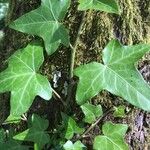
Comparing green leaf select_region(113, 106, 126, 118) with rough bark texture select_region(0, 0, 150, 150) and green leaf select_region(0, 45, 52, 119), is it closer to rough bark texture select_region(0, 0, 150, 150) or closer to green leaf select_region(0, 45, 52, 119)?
rough bark texture select_region(0, 0, 150, 150)

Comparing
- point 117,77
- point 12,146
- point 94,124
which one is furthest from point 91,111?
point 12,146

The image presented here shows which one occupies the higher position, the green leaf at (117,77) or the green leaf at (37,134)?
the green leaf at (117,77)

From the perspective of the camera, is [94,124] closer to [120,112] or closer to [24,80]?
[120,112]

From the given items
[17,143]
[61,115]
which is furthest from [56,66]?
[17,143]

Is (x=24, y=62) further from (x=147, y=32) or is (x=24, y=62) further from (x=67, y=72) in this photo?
(x=147, y=32)

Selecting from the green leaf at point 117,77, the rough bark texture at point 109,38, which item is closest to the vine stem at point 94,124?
the rough bark texture at point 109,38

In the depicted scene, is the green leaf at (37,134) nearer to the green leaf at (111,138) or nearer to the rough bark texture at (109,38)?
the rough bark texture at (109,38)
